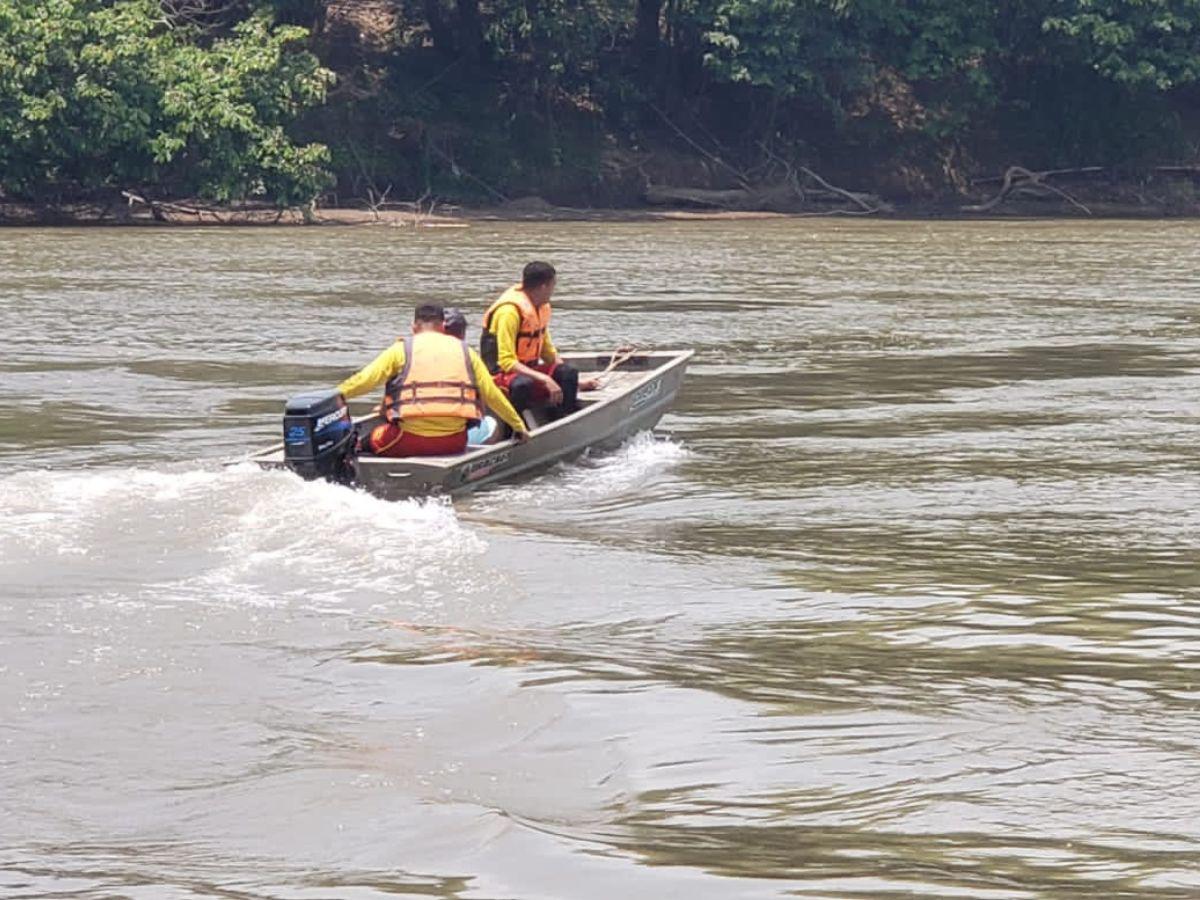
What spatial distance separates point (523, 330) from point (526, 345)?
0.10 m

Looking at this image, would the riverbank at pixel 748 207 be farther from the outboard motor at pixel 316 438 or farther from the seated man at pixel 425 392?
the outboard motor at pixel 316 438

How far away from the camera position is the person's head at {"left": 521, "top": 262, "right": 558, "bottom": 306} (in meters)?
12.2

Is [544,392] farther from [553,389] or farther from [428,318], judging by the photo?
[428,318]

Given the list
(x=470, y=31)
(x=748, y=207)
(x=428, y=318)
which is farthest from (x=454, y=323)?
(x=470, y=31)

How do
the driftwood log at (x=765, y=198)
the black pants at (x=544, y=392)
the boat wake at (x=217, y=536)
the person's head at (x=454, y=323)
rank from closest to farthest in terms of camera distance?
the boat wake at (x=217, y=536) → the person's head at (x=454, y=323) → the black pants at (x=544, y=392) → the driftwood log at (x=765, y=198)

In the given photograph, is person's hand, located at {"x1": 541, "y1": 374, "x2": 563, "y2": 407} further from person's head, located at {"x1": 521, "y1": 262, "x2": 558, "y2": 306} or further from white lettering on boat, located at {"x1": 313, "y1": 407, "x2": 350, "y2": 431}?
white lettering on boat, located at {"x1": 313, "y1": 407, "x2": 350, "y2": 431}

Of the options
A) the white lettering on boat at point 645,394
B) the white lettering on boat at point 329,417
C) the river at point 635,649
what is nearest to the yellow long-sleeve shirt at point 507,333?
the river at point 635,649

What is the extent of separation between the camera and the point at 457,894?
5199mm

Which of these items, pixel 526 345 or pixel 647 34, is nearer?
pixel 526 345

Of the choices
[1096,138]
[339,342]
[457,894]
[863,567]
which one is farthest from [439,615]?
[1096,138]

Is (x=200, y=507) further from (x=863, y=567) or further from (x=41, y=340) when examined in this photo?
(x=41, y=340)

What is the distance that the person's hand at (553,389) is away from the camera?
483 inches

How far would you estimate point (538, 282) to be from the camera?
1222 cm

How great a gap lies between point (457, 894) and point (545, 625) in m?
3.08
